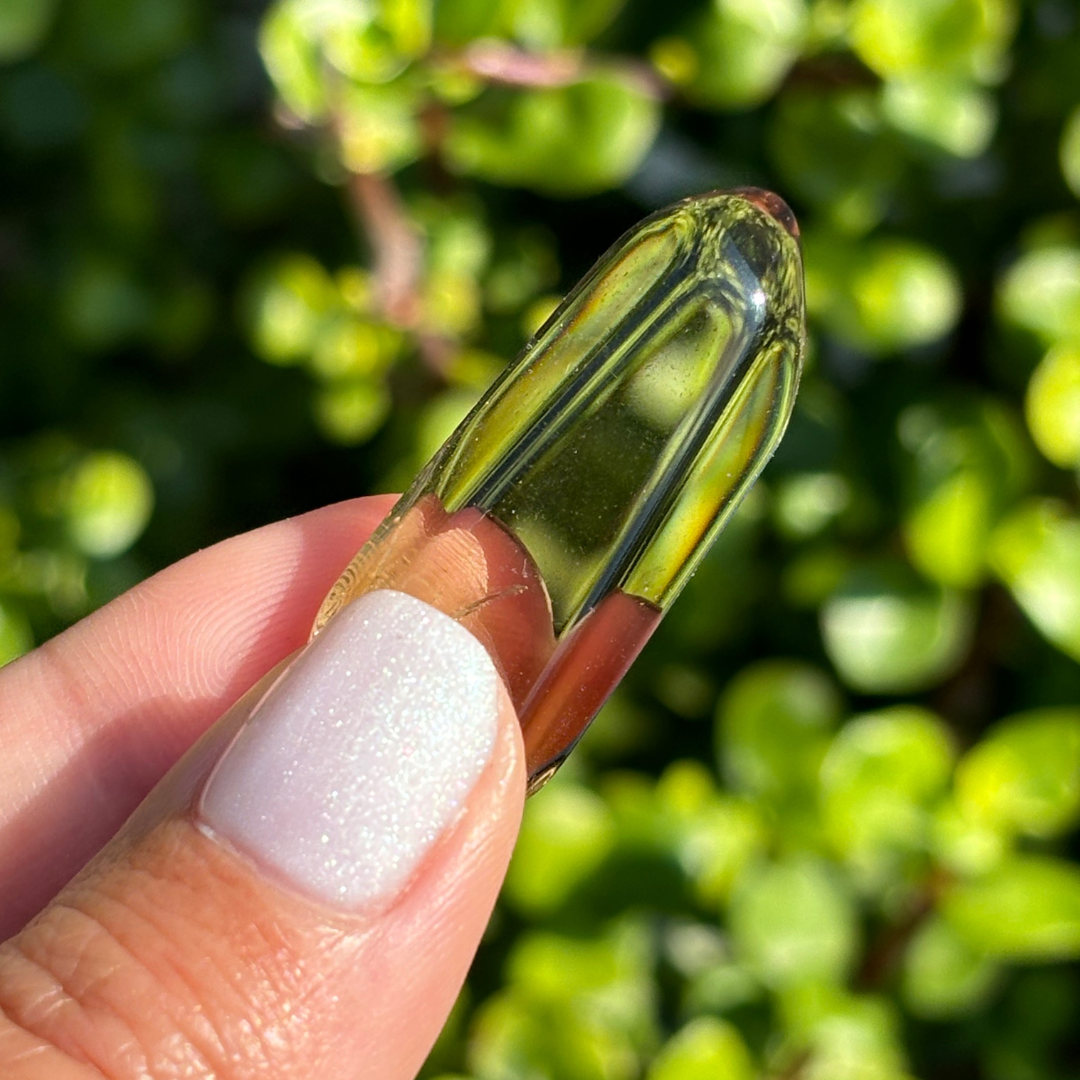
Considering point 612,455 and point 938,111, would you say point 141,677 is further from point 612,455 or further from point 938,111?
point 938,111

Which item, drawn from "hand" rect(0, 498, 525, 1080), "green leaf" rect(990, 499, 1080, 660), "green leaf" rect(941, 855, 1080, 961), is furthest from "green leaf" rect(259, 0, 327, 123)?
"green leaf" rect(941, 855, 1080, 961)

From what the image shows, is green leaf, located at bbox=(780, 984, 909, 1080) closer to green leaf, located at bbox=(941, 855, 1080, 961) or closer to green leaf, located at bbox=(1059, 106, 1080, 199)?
green leaf, located at bbox=(941, 855, 1080, 961)

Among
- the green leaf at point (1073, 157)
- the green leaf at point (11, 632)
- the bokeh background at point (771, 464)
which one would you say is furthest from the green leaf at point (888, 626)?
the green leaf at point (11, 632)

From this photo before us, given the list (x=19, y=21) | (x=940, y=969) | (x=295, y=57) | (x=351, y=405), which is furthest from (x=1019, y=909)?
(x=19, y=21)

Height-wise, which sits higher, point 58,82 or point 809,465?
point 58,82

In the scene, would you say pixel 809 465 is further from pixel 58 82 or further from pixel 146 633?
pixel 58 82

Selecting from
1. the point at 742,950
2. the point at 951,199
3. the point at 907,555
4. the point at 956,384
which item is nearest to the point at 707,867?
the point at 742,950
